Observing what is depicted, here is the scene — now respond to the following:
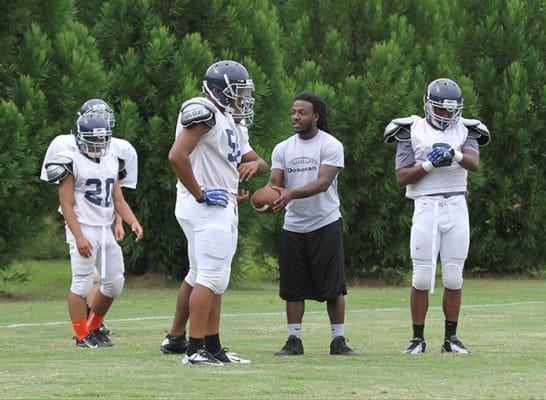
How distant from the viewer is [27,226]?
19.7 m

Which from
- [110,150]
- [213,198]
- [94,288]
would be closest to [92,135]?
[110,150]

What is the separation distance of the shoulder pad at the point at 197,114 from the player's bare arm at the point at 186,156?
0.16 feet

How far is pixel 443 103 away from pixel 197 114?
2413mm

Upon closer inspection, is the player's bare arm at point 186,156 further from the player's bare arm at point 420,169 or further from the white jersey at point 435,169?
the white jersey at point 435,169

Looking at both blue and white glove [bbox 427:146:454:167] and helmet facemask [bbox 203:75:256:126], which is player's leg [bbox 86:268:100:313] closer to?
helmet facemask [bbox 203:75:256:126]

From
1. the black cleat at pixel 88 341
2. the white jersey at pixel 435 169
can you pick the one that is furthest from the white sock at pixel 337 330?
the black cleat at pixel 88 341

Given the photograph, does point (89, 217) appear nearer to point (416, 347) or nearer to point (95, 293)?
point (95, 293)

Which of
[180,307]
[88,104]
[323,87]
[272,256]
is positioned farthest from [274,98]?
[180,307]

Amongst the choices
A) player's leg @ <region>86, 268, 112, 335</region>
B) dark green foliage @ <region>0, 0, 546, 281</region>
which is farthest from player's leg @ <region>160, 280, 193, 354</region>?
dark green foliage @ <region>0, 0, 546, 281</region>

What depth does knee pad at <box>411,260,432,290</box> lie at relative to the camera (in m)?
11.2

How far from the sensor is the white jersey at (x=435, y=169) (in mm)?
11266

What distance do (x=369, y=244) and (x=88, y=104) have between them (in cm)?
1155

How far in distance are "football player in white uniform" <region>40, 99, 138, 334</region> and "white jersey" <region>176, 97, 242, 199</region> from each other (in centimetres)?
262

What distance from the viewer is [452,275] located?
11289 mm
